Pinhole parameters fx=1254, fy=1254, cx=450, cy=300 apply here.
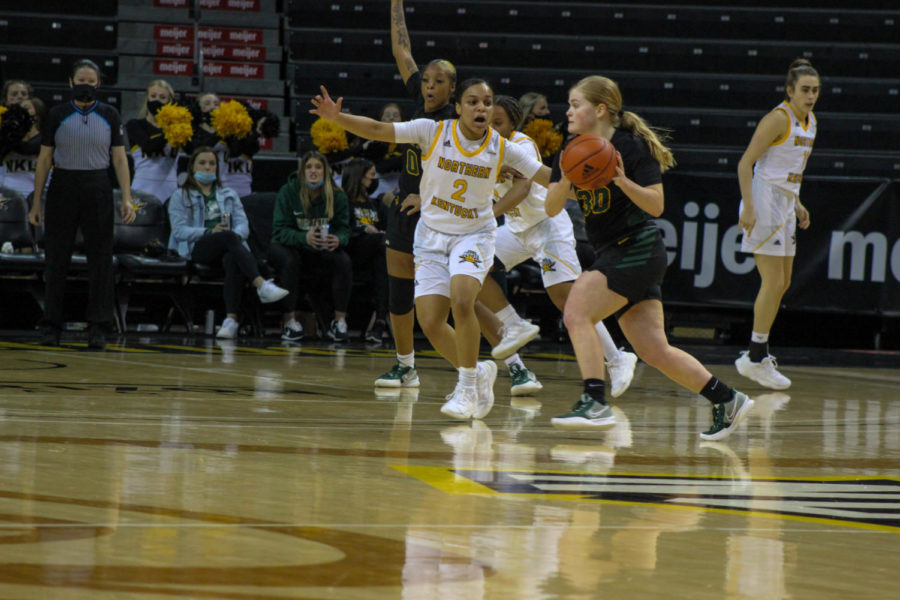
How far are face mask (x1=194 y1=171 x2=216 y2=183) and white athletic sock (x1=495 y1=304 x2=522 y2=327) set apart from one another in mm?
4351

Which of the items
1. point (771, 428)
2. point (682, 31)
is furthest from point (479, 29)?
point (771, 428)

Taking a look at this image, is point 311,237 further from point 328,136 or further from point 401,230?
point 401,230

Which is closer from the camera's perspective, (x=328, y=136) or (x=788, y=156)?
(x=788, y=156)

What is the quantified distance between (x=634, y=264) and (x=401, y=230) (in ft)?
5.55

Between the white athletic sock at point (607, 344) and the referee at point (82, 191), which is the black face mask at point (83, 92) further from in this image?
the white athletic sock at point (607, 344)

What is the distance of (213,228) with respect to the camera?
10469 mm

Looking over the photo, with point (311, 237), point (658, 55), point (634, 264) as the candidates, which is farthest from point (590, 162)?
point (658, 55)

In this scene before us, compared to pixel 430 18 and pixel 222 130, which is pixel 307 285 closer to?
pixel 222 130

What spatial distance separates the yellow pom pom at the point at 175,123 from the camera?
420 inches

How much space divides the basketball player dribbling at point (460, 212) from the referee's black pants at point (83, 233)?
365 cm

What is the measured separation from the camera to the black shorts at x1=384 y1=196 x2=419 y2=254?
6508 millimetres

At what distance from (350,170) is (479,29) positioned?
7.38 metres

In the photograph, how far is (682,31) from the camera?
57.3 ft

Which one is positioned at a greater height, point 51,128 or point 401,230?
point 51,128
